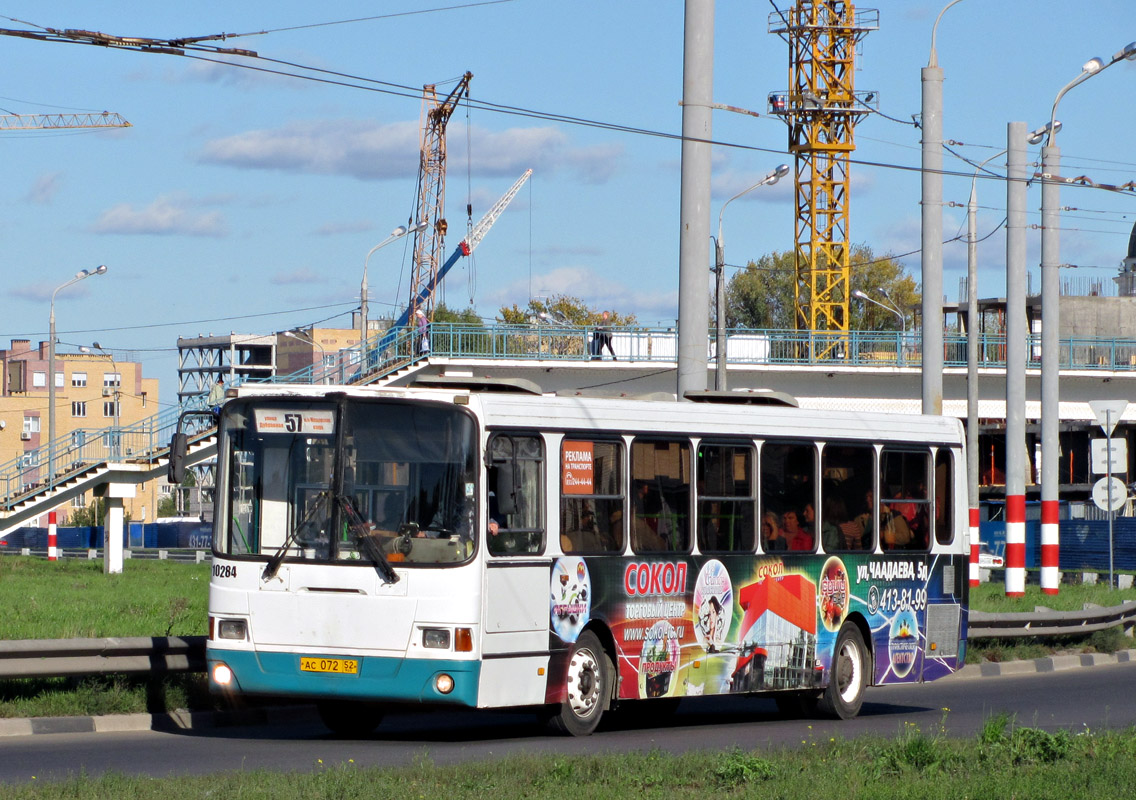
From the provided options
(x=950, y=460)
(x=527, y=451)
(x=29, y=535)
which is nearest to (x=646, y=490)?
(x=527, y=451)

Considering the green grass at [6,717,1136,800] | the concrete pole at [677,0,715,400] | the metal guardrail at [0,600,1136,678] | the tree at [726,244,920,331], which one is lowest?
A: the green grass at [6,717,1136,800]

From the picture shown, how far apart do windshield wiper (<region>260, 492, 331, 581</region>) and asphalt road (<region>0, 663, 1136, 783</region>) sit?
129 cm

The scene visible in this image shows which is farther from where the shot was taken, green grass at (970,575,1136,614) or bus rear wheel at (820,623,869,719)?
green grass at (970,575,1136,614)

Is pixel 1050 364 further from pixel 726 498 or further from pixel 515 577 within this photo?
pixel 515 577

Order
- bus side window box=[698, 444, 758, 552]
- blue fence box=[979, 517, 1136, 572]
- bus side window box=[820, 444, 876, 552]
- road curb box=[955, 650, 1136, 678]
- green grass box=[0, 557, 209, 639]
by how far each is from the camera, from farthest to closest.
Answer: blue fence box=[979, 517, 1136, 572] < road curb box=[955, 650, 1136, 678] < green grass box=[0, 557, 209, 639] < bus side window box=[820, 444, 876, 552] < bus side window box=[698, 444, 758, 552]

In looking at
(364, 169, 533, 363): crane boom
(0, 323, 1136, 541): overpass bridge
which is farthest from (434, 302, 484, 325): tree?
(0, 323, 1136, 541): overpass bridge

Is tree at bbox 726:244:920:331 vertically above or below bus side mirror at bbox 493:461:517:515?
above

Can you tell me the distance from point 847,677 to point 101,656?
6.95 meters

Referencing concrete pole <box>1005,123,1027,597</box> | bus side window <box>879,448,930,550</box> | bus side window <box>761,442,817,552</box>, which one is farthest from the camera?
concrete pole <box>1005,123,1027,597</box>

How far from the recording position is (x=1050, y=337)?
32.6 m

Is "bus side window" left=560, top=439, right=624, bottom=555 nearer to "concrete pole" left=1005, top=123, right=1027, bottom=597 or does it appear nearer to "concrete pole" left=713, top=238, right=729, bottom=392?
"concrete pole" left=1005, top=123, right=1027, bottom=597

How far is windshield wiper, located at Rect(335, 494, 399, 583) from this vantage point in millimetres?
12727

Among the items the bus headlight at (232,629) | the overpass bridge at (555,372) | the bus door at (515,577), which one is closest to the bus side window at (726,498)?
the bus door at (515,577)

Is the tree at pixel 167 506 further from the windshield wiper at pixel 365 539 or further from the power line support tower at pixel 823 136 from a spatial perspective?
the windshield wiper at pixel 365 539
